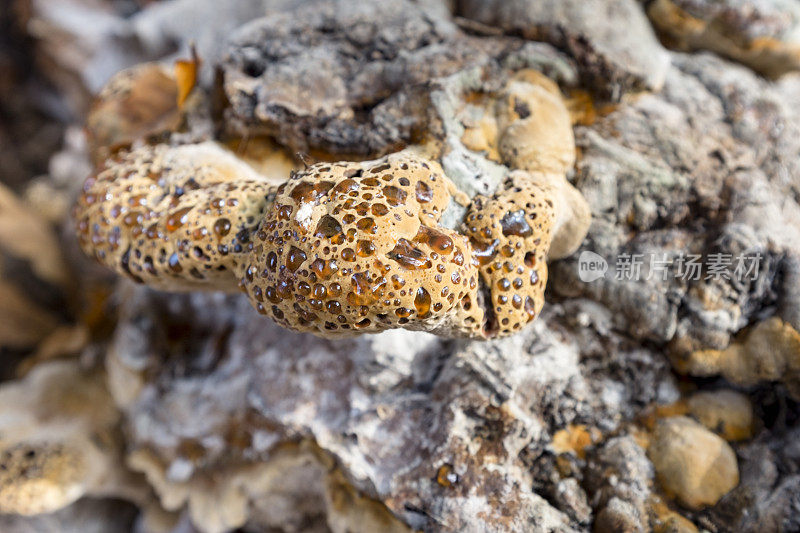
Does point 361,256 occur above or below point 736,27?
below

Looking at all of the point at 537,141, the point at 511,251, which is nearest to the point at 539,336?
the point at 511,251

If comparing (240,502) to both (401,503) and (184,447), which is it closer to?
(184,447)

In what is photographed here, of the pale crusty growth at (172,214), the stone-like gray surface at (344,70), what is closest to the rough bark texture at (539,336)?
the stone-like gray surface at (344,70)

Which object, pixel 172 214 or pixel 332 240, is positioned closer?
pixel 332 240

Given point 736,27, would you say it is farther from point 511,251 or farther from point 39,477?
point 39,477

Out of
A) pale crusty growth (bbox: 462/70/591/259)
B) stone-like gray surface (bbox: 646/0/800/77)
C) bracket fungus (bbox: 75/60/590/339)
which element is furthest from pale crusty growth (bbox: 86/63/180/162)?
stone-like gray surface (bbox: 646/0/800/77)

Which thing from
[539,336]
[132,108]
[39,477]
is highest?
[132,108]

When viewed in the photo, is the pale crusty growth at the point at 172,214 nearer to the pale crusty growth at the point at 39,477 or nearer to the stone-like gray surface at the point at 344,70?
the stone-like gray surface at the point at 344,70
